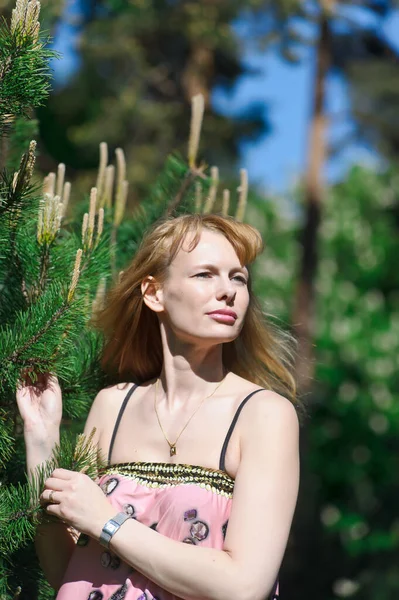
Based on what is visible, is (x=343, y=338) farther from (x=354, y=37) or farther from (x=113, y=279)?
(x=113, y=279)

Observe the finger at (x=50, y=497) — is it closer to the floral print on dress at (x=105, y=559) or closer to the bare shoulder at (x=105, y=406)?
the floral print on dress at (x=105, y=559)

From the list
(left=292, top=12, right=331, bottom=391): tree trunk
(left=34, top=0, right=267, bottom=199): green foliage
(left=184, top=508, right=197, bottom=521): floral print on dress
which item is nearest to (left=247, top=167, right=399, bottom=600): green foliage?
(left=292, top=12, right=331, bottom=391): tree trunk

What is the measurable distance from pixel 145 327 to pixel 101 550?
63 cm

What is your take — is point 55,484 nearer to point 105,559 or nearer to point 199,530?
point 105,559

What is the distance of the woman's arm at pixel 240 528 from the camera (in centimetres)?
190

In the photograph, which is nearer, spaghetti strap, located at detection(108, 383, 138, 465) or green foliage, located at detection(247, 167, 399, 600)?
spaghetti strap, located at detection(108, 383, 138, 465)

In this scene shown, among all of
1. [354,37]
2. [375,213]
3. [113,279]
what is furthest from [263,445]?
[375,213]

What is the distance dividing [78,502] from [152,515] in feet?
0.60

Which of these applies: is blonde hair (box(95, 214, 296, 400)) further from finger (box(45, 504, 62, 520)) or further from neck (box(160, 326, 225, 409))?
finger (box(45, 504, 62, 520))

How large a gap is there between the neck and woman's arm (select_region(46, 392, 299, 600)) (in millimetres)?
222

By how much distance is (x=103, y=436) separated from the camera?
2291 millimetres

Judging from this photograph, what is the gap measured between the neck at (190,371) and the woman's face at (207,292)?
0.05 metres

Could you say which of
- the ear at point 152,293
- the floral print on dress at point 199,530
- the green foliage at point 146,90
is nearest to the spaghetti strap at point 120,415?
the ear at point 152,293

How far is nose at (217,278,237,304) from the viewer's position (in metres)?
2.16
